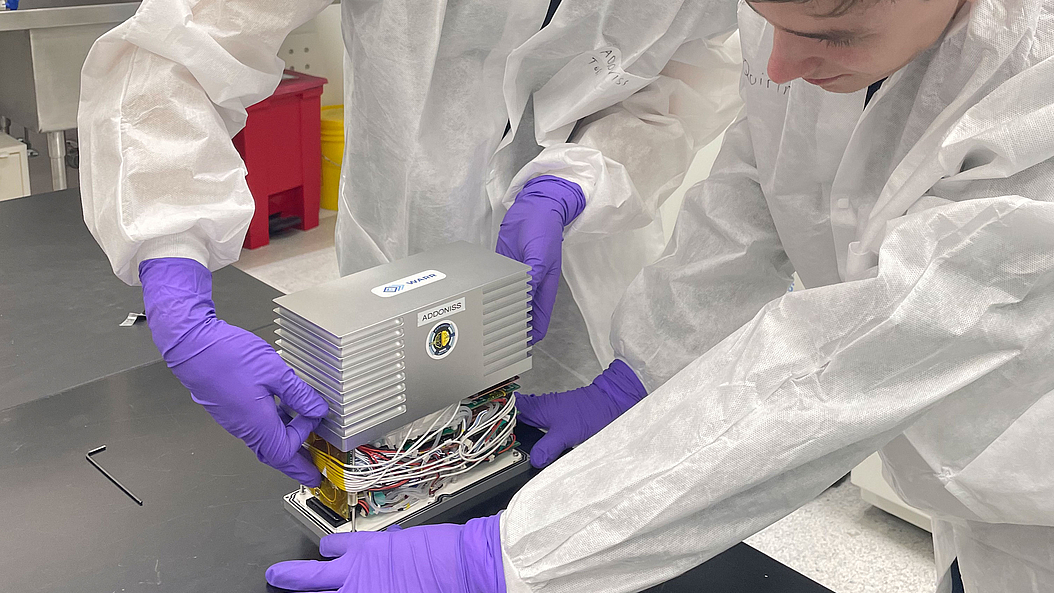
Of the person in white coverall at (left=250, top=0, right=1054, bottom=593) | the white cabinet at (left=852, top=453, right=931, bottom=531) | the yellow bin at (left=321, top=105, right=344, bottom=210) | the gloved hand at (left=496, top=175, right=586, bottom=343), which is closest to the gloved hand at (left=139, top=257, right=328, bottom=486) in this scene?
the person in white coverall at (left=250, top=0, right=1054, bottom=593)

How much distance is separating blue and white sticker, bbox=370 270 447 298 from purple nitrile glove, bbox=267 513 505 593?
0.77ft

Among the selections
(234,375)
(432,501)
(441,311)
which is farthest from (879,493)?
(234,375)

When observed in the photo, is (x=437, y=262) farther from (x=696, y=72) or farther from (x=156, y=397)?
(x=696, y=72)

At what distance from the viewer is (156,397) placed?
1.18 meters

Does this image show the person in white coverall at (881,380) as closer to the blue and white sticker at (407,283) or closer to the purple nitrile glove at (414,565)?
the purple nitrile glove at (414,565)

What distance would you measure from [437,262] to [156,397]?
456 mm

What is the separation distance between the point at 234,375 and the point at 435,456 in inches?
8.9

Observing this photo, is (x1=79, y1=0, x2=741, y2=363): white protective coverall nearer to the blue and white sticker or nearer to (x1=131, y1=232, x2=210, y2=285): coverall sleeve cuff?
(x1=131, y1=232, x2=210, y2=285): coverall sleeve cuff

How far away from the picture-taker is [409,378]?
35.5 inches

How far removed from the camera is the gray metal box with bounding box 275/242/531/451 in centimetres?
85

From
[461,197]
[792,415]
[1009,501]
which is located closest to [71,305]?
[461,197]

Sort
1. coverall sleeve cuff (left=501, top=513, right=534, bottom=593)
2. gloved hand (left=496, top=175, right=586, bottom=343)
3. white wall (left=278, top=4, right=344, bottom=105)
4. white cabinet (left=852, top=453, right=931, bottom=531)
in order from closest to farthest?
coverall sleeve cuff (left=501, top=513, right=534, bottom=593) → gloved hand (left=496, top=175, right=586, bottom=343) → white cabinet (left=852, top=453, right=931, bottom=531) → white wall (left=278, top=4, right=344, bottom=105)

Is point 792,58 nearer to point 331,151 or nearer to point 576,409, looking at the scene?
point 576,409

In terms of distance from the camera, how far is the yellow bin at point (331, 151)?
3822mm
